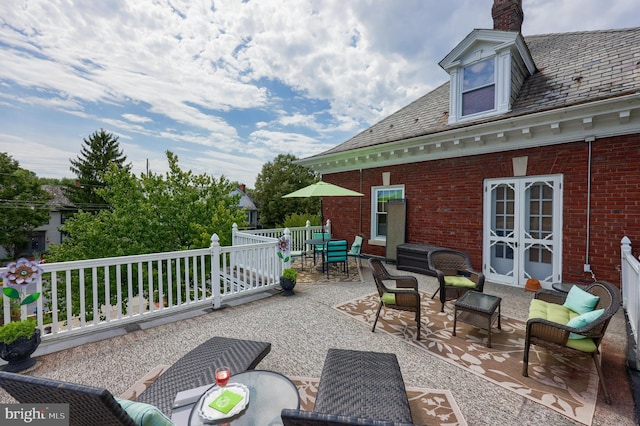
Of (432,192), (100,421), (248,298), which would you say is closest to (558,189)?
(432,192)

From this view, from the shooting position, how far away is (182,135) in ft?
64.0

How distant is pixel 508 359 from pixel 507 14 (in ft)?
30.5

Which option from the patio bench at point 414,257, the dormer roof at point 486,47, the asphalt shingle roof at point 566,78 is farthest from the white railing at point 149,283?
the dormer roof at point 486,47

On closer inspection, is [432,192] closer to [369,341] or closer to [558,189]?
[558,189]

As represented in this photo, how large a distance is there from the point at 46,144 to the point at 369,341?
27.3 metres

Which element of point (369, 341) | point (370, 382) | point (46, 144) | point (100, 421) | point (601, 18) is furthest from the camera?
point (46, 144)

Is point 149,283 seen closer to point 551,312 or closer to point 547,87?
point 551,312

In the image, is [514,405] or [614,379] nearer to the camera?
[514,405]

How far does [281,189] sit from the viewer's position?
28.8 meters

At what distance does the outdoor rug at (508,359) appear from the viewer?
2.51 metres

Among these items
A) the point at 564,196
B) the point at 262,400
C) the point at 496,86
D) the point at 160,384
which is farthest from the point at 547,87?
the point at 160,384

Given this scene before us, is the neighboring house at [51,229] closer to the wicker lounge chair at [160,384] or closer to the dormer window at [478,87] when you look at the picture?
the wicker lounge chair at [160,384]

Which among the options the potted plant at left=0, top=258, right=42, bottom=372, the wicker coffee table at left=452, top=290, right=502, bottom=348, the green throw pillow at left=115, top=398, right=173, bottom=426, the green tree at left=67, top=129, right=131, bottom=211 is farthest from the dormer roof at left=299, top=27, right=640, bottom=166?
the green tree at left=67, top=129, right=131, bottom=211

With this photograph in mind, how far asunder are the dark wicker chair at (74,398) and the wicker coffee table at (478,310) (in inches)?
145
